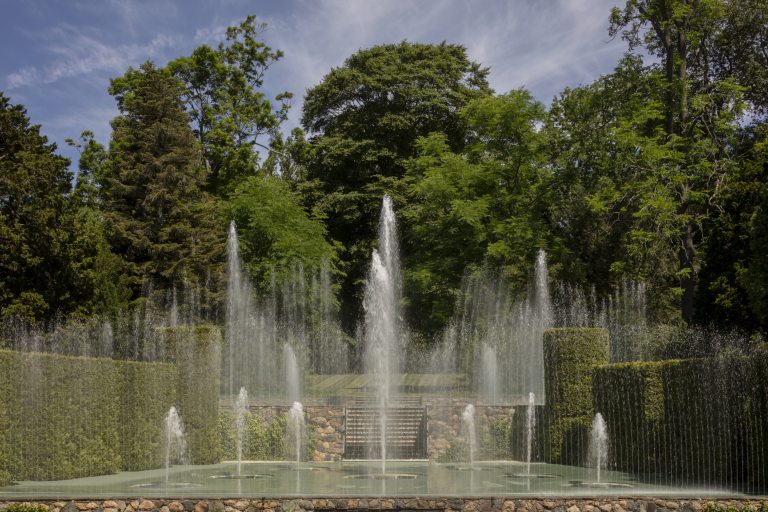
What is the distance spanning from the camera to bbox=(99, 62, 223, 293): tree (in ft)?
103

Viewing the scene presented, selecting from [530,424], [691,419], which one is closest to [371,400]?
[530,424]

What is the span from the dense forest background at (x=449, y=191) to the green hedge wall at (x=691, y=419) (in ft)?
27.2

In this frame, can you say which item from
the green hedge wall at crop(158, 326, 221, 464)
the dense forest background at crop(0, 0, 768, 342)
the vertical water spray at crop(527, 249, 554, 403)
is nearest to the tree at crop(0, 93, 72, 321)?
the dense forest background at crop(0, 0, 768, 342)

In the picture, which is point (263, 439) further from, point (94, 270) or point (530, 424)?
point (94, 270)

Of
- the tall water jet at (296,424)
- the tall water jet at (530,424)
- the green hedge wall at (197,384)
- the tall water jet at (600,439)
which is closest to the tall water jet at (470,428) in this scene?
the tall water jet at (530,424)

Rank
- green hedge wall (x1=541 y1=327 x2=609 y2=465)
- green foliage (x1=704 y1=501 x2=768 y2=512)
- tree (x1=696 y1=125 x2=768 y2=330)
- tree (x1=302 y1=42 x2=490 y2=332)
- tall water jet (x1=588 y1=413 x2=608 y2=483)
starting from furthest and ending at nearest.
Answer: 1. tree (x1=302 y1=42 x2=490 y2=332)
2. tree (x1=696 y1=125 x2=768 y2=330)
3. green hedge wall (x1=541 y1=327 x2=609 y2=465)
4. tall water jet (x1=588 y1=413 x2=608 y2=483)
5. green foliage (x1=704 y1=501 x2=768 y2=512)

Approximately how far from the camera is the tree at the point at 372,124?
37.8m

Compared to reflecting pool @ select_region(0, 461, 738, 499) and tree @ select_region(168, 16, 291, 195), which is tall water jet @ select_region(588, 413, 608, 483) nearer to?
reflecting pool @ select_region(0, 461, 738, 499)

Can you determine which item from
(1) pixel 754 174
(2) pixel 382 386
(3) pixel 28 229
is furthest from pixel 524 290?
(3) pixel 28 229

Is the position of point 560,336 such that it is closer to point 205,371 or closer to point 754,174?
point 205,371

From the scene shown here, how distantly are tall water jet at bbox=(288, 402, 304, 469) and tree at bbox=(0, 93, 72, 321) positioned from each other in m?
9.46

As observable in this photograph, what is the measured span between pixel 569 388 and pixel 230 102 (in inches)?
1095

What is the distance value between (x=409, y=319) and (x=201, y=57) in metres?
17.2

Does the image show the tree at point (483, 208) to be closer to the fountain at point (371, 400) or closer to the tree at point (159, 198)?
the fountain at point (371, 400)
